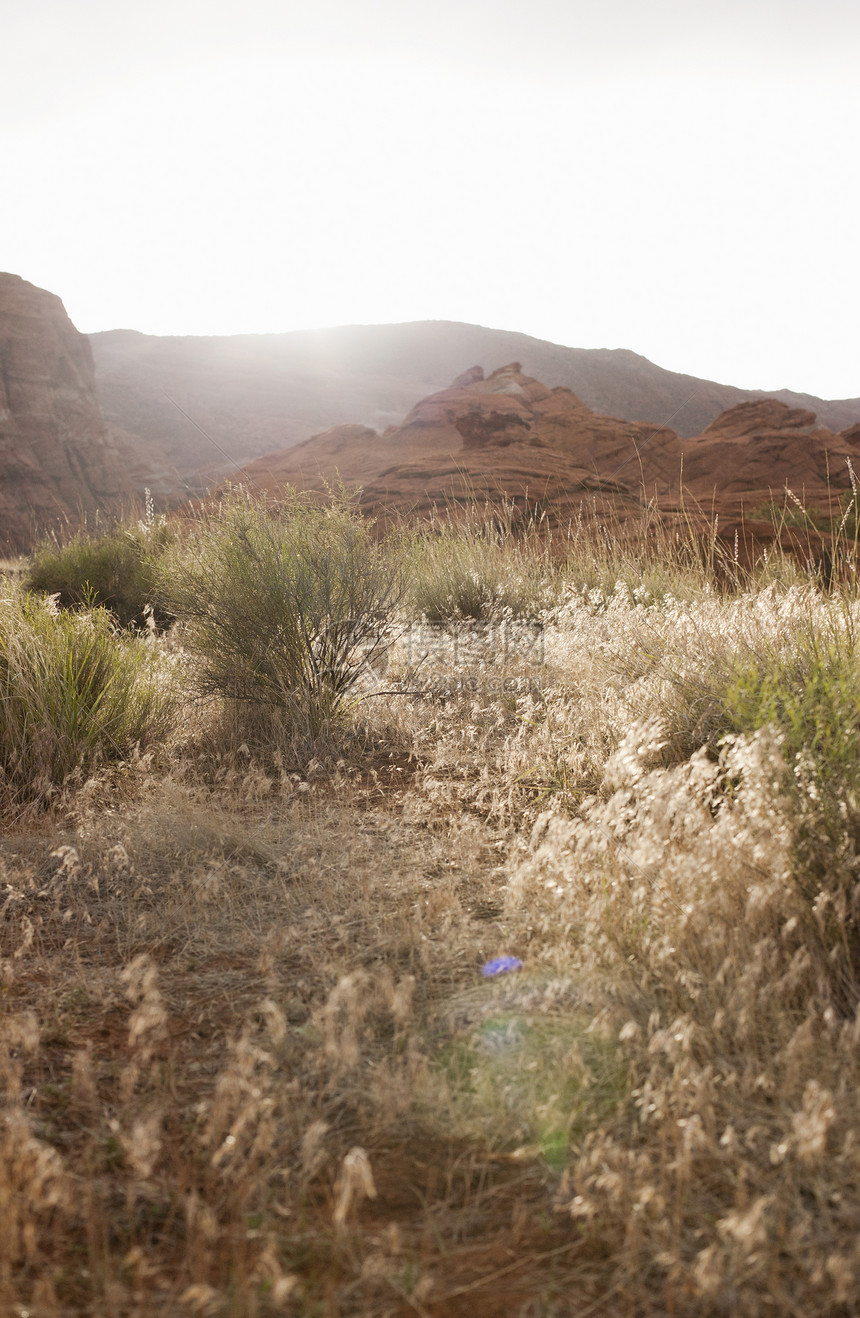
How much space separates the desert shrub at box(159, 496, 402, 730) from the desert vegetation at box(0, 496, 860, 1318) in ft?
1.87

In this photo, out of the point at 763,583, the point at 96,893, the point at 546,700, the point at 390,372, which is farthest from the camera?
the point at 390,372

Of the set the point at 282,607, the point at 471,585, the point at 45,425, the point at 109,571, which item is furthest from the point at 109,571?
the point at 45,425

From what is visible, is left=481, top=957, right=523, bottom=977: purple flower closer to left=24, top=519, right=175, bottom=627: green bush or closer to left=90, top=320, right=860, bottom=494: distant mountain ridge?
left=24, top=519, right=175, bottom=627: green bush

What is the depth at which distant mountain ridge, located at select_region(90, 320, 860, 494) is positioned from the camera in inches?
1726

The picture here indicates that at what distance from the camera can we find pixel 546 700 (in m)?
4.08

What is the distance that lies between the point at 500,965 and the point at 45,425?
91.4ft

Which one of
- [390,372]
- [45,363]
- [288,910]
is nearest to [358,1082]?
[288,910]

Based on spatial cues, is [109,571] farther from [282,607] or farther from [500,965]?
[500,965]

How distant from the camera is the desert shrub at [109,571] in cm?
814

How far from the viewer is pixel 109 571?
8.52 meters

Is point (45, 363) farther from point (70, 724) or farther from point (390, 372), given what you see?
point (390, 372)

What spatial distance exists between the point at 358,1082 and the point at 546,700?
2.63 metres

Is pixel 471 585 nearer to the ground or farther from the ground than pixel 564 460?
nearer to the ground

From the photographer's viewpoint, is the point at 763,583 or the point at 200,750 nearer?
the point at 200,750
